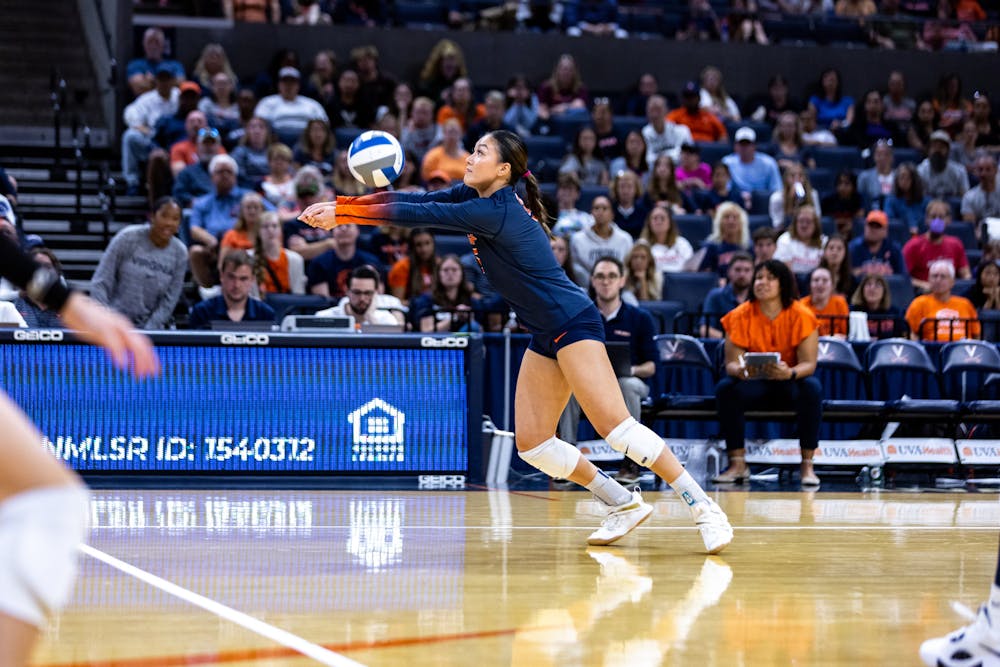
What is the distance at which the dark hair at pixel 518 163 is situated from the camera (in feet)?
22.2

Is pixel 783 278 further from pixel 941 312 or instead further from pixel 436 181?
pixel 436 181

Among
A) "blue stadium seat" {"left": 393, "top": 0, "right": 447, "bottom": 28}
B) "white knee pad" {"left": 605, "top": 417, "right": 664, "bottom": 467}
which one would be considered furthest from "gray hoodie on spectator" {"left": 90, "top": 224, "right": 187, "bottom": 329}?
"blue stadium seat" {"left": 393, "top": 0, "right": 447, "bottom": 28}

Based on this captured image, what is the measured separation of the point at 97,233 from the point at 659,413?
6919 mm

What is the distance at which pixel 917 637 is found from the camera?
15.0 ft

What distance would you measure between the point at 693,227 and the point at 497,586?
402 inches

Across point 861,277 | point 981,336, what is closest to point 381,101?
point 861,277

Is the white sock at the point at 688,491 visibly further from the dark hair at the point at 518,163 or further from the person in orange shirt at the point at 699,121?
the person in orange shirt at the point at 699,121

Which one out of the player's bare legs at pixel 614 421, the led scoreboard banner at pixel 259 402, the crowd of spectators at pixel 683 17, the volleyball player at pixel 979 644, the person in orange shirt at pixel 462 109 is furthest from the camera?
the crowd of spectators at pixel 683 17

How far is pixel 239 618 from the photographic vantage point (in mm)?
4746

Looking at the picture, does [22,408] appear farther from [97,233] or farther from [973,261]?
[973,261]

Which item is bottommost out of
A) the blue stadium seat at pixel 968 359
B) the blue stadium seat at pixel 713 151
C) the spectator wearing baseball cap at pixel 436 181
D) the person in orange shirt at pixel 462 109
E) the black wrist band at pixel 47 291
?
the blue stadium seat at pixel 968 359

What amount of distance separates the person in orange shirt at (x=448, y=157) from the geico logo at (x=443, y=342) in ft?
18.0

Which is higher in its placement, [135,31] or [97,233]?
[135,31]

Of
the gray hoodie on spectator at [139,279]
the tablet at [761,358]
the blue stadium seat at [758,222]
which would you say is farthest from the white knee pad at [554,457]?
the blue stadium seat at [758,222]
